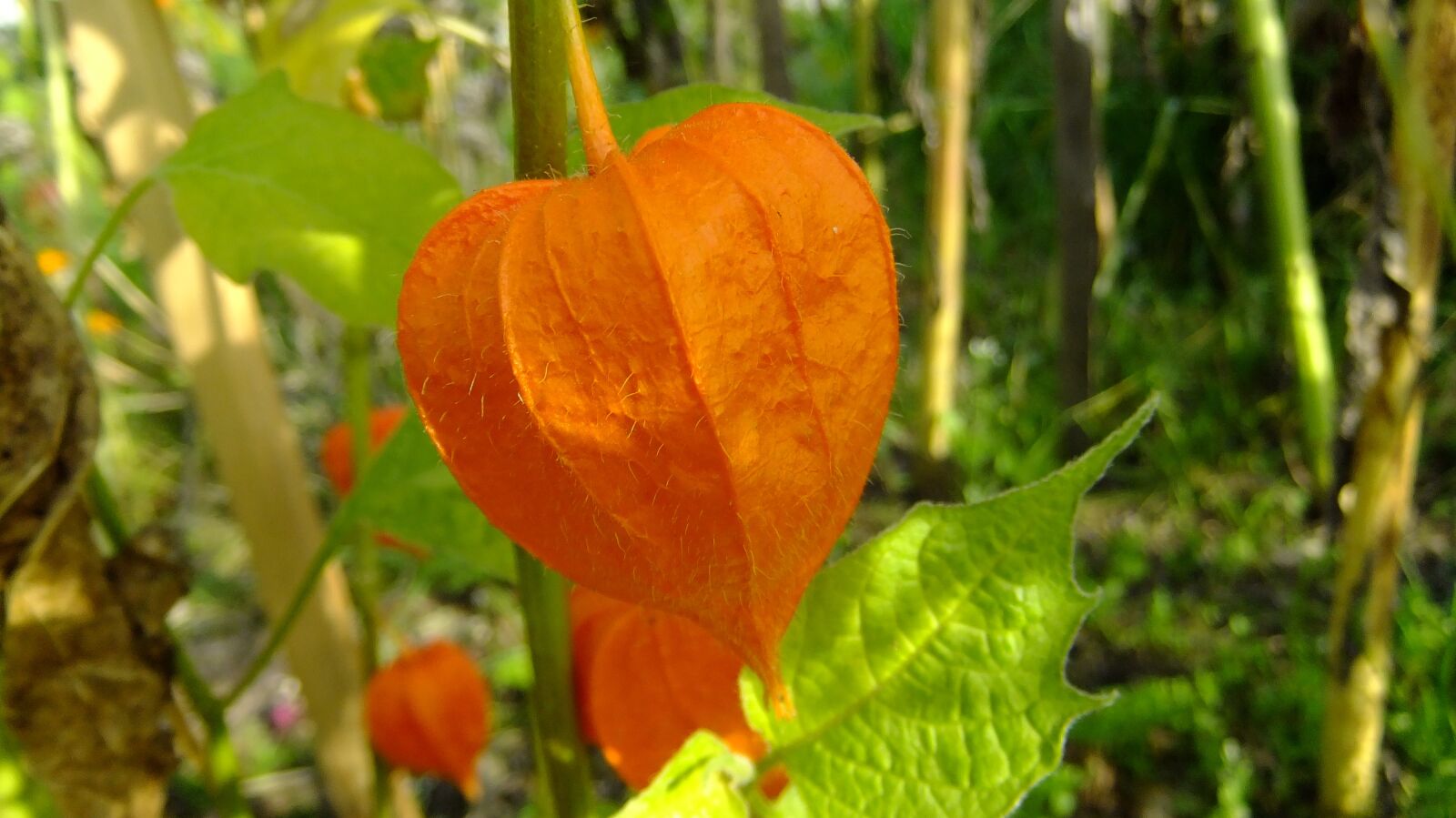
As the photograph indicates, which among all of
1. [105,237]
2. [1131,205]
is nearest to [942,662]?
[105,237]

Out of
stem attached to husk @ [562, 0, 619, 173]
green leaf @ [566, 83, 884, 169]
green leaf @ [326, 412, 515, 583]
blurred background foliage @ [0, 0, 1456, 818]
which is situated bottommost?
blurred background foliage @ [0, 0, 1456, 818]

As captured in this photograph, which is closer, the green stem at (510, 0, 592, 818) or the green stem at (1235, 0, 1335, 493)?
the green stem at (510, 0, 592, 818)

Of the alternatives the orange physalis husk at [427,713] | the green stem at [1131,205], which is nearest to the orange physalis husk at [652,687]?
the orange physalis husk at [427,713]

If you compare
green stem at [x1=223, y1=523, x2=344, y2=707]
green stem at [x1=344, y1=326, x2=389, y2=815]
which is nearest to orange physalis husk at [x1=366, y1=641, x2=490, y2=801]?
green stem at [x1=344, y1=326, x2=389, y2=815]

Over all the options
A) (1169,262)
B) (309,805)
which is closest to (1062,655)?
(309,805)

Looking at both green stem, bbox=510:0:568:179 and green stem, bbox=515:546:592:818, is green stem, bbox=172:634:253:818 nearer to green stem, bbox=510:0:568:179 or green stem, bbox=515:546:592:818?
green stem, bbox=515:546:592:818

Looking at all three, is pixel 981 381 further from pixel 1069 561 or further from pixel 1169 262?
pixel 1069 561

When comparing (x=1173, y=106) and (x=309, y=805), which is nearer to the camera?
(x=309, y=805)

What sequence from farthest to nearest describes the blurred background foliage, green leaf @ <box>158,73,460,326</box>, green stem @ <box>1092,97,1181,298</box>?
green stem @ <box>1092,97,1181,298</box> < the blurred background foliage < green leaf @ <box>158,73,460,326</box>
